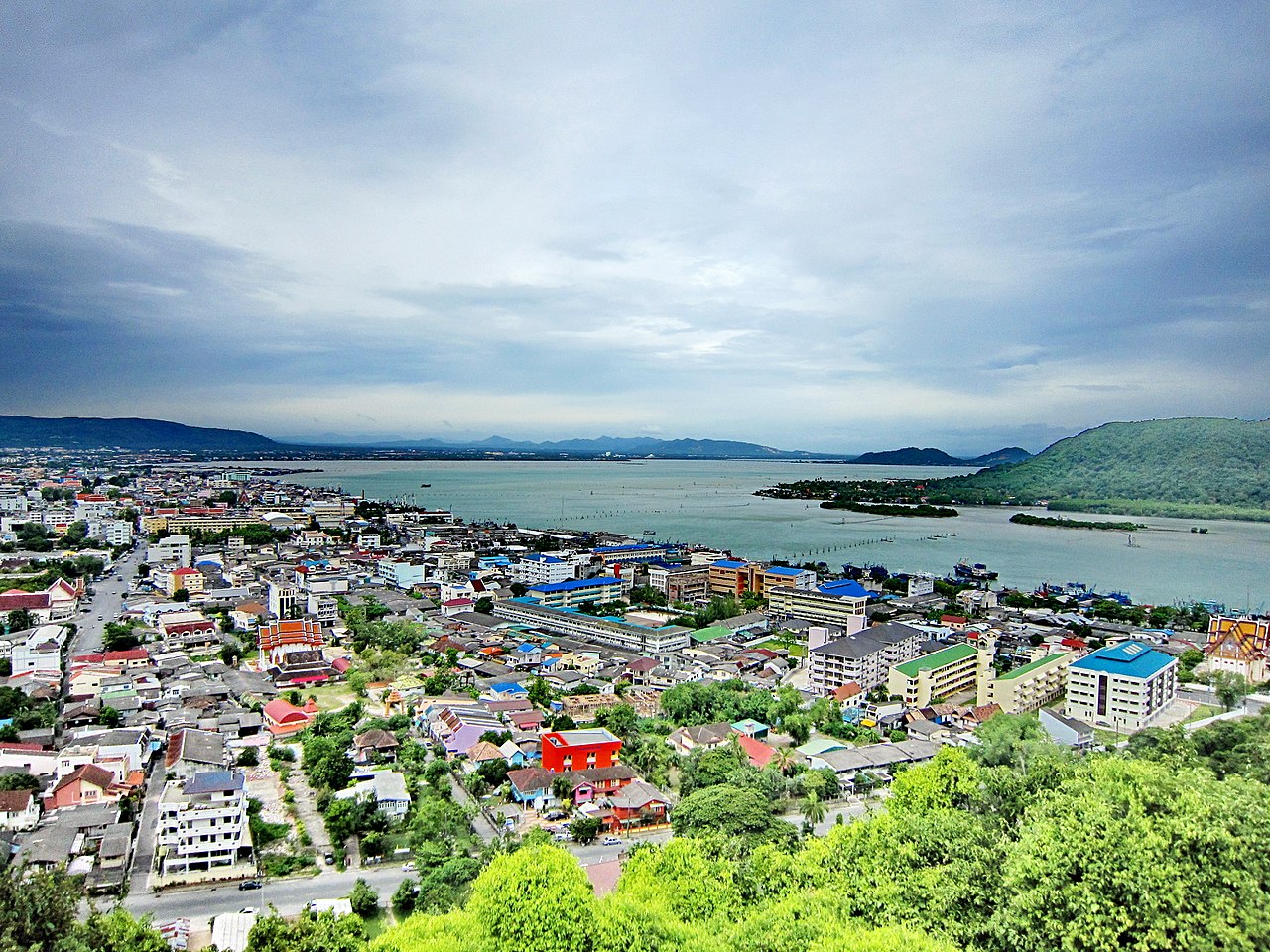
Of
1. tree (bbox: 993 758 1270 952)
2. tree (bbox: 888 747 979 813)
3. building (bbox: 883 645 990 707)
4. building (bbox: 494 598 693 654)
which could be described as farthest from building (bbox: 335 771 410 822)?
building (bbox: 883 645 990 707)

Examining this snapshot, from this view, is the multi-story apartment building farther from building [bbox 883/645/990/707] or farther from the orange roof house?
the orange roof house

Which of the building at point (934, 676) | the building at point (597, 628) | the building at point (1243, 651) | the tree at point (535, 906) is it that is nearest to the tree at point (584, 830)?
the tree at point (535, 906)

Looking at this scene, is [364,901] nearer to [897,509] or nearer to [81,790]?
[81,790]

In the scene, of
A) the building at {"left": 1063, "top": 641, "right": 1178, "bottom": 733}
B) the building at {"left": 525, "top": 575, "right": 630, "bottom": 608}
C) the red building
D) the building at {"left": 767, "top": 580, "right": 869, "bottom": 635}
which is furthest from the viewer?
the building at {"left": 525, "top": 575, "right": 630, "bottom": 608}

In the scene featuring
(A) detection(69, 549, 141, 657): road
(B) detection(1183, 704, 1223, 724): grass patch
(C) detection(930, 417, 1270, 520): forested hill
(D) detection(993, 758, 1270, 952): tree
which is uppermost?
(C) detection(930, 417, 1270, 520): forested hill

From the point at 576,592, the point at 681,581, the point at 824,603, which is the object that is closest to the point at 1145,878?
the point at 824,603

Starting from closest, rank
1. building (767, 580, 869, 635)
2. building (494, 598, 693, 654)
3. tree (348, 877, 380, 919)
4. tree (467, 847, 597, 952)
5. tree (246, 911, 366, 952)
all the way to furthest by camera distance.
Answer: tree (467, 847, 597, 952)
tree (246, 911, 366, 952)
tree (348, 877, 380, 919)
building (494, 598, 693, 654)
building (767, 580, 869, 635)

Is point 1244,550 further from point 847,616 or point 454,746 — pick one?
point 454,746

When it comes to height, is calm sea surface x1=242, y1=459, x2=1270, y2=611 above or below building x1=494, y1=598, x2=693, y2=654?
above
